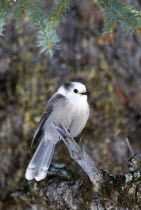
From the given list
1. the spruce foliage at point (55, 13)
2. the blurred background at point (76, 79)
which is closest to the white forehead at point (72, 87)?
the blurred background at point (76, 79)

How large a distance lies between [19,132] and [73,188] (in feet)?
4.71

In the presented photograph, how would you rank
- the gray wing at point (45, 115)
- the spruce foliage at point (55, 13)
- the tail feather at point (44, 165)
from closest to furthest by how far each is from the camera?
the spruce foliage at point (55, 13) < the tail feather at point (44, 165) < the gray wing at point (45, 115)

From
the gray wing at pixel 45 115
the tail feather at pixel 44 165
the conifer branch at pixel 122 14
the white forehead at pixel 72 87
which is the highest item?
the conifer branch at pixel 122 14

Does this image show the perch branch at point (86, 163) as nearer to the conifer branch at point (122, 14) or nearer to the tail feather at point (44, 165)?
the tail feather at point (44, 165)

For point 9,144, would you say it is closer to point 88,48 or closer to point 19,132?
point 19,132

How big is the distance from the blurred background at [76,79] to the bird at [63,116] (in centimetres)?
55

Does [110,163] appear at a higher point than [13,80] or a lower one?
lower

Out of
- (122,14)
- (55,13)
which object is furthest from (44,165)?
(122,14)

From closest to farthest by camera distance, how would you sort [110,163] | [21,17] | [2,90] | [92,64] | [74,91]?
[21,17] < [74,91] < [110,163] < [2,90] < [92,64]

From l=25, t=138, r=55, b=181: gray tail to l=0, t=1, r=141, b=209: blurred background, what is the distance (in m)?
0.46

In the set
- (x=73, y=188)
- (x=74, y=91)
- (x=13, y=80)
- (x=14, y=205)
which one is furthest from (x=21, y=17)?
(x=14, y=205)

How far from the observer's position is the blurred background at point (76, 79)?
369cm

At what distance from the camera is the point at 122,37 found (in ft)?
13.3

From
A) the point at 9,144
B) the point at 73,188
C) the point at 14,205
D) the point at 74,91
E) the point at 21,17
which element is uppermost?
the point at 21,17
